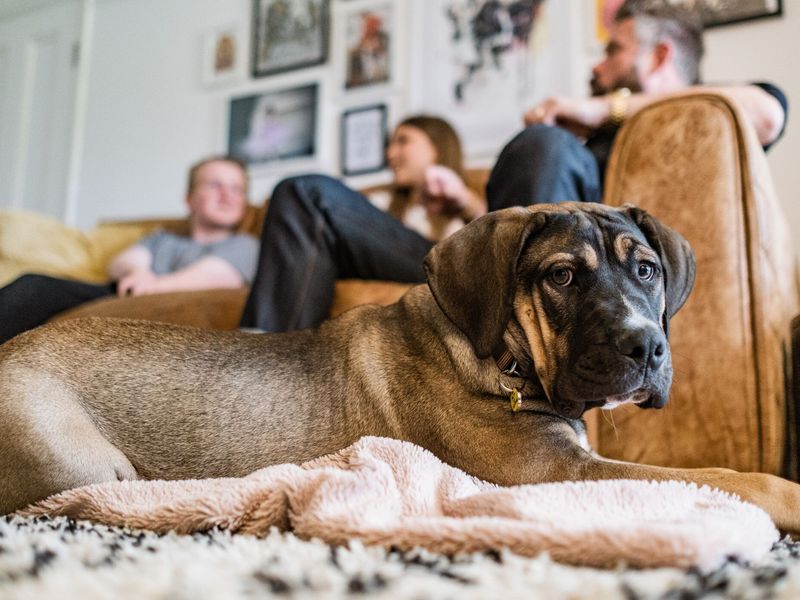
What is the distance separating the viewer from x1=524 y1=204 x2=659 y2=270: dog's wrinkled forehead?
171 cm

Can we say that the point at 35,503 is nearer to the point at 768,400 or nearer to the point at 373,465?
the point at 373,465

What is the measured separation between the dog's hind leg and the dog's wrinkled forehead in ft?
4.16

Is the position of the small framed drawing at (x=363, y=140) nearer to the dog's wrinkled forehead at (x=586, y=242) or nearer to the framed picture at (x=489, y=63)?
the framed picture at (x=489, y=63)

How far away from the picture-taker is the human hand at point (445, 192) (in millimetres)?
3467

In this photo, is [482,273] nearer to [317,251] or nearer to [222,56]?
[317,251]

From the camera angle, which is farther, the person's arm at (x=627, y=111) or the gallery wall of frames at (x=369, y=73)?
the gallery wall of frames at (x=369, y=73)

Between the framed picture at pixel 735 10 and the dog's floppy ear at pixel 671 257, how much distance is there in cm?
329

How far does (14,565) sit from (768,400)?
211 centimetres

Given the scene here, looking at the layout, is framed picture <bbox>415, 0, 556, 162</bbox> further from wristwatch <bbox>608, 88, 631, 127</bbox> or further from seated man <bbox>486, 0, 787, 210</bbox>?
wristwatch <bbox>608, 88, 631, 127</bbox>

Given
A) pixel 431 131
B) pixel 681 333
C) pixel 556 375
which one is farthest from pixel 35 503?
pixel 431 131

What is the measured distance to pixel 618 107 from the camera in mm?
2900

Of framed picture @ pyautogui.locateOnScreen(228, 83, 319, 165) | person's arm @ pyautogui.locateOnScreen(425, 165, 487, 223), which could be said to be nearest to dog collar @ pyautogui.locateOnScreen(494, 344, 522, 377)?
person's arm @ pyautogui.locateOnScreen(425, 165, 487, 223)

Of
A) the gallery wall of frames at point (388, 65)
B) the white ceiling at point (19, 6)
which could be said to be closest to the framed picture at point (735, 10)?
the gallery wall of frames at point (388, 65)

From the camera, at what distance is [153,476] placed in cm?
184
